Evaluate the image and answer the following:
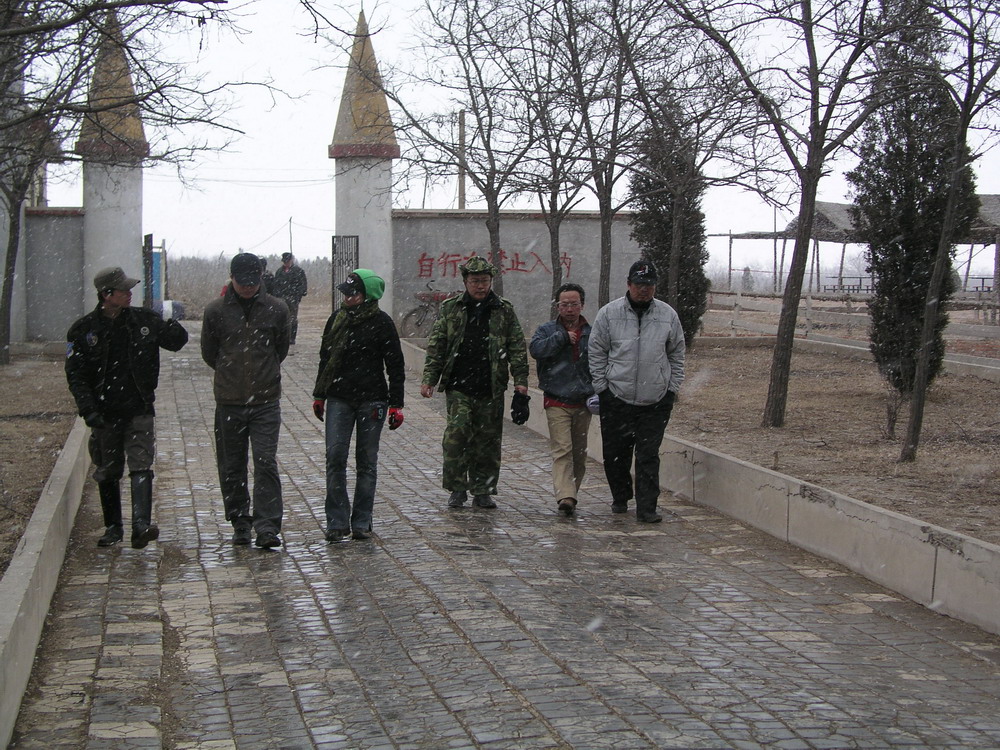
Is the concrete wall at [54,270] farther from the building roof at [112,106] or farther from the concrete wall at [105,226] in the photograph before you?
the building roof at [112,106]

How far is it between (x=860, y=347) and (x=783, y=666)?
1578 centimetres

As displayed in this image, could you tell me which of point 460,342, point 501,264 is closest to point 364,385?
point 460,342

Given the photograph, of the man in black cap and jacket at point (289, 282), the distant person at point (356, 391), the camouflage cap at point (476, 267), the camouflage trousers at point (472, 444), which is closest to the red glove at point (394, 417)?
the distant person at point (356, 391)

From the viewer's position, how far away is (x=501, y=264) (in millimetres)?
26125

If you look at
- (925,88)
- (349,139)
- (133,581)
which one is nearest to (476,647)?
(133,581)

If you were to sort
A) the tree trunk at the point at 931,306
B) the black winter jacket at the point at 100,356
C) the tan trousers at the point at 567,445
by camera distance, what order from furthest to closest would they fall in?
the tree trunk at the point at 931,306 < the tan trousers at the point at 567,445 < the black winter jacket at the point at 100,356

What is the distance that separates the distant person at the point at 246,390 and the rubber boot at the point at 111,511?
2.17 feet

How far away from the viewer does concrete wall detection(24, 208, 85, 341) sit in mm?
24016

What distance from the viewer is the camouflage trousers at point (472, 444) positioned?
350 inches

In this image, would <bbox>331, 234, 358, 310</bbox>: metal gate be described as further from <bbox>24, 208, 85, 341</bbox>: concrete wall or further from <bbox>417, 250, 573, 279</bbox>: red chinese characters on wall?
<bbox>24, 208, 85, 341</bbox>: concrete wall

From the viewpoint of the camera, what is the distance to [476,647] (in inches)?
212

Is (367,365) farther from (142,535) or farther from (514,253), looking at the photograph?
(514,253)

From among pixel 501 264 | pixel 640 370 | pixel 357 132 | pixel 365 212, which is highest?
pixel 357 132

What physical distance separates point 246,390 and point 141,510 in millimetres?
990
